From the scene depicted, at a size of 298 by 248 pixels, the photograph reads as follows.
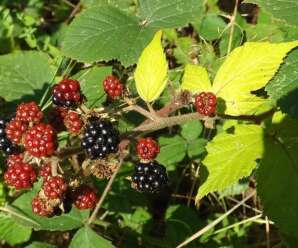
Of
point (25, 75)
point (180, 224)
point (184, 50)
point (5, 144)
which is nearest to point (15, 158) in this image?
point (5, 144)

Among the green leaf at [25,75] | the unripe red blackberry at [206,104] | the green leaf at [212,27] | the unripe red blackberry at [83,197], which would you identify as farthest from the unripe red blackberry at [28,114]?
the green leaf at [212,27]

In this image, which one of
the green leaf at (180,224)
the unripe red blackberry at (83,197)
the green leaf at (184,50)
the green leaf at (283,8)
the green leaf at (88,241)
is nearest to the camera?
the unripe red blackberry at (83,197)

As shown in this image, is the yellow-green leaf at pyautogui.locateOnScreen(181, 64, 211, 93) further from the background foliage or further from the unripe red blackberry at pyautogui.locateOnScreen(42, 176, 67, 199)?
the unripe red blackberry at pyautogui.locateOnScreen(42, 176, 67, 199)

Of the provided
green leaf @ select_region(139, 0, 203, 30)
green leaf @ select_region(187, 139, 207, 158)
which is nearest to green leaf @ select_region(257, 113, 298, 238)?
green leaf @ select_region(187, 139, 207, 158)

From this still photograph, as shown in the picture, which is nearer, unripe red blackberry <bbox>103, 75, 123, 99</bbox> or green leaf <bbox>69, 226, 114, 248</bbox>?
unripe red blackberry <bbox>103, 75, 123, 99</bbox>

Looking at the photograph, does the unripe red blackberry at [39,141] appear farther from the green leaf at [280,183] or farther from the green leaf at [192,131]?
the green leaf at [192,131]

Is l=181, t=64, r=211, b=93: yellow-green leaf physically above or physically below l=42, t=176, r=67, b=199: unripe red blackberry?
above

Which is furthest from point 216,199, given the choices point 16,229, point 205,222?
point 16,229
